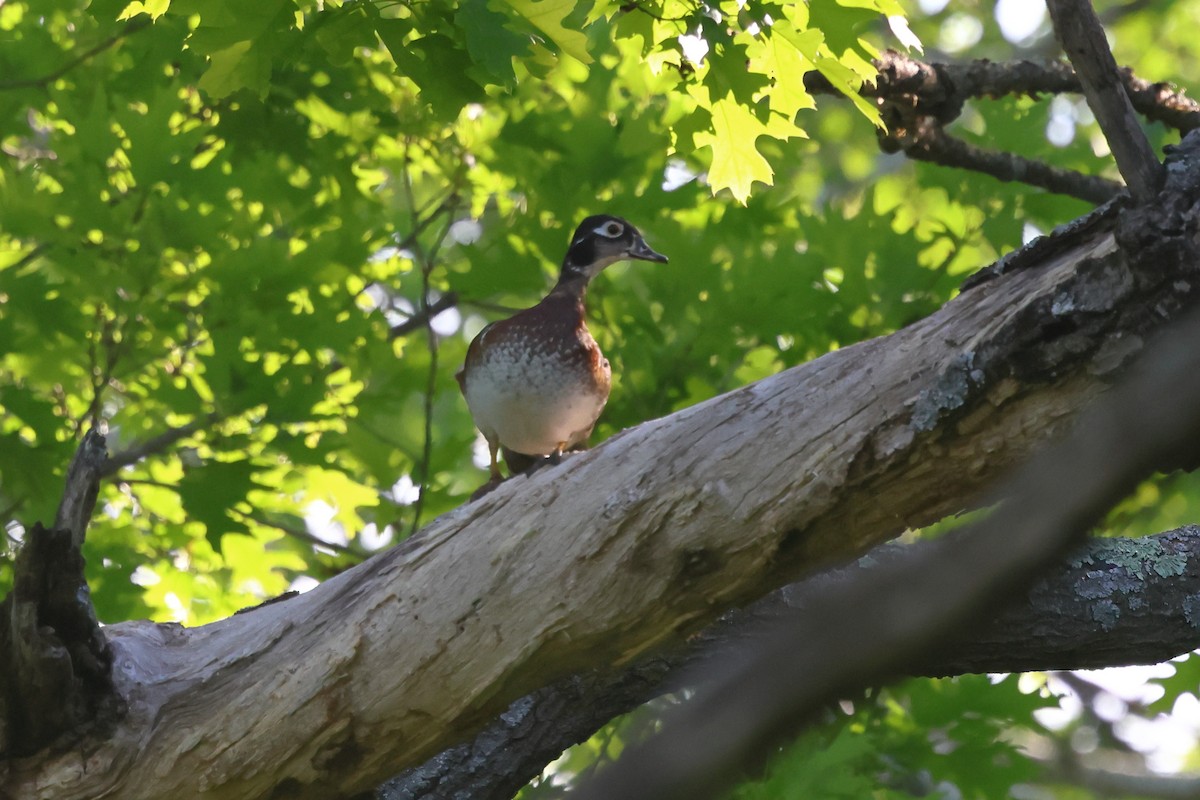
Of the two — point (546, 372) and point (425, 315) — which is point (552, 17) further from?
point (425, 315)

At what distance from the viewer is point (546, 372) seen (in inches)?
173

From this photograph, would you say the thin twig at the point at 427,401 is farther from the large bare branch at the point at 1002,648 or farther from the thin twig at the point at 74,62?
the thin twig at the point at 74,62

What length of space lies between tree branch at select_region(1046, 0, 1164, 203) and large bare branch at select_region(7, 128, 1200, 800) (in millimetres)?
73

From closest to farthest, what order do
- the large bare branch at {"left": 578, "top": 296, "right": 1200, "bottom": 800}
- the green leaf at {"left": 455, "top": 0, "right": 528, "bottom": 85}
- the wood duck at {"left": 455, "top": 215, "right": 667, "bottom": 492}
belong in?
the large bare branch at {"left": 578, "top": 296, "right": 1200, "bottom": 800} → the green leaf at {"left": 455, "top": 0, "right": 528, "bottom": 85} → the wood duck at {"left": 455, "top": 215, "right": 667, "bottom": 492}

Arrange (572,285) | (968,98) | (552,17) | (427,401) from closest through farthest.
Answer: (552,17) → (968,98) → (572,285) → (427,401)

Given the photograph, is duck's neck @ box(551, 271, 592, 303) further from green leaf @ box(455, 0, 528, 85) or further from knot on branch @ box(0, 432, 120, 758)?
knot on branch @ box(0, 432, 120, 758)

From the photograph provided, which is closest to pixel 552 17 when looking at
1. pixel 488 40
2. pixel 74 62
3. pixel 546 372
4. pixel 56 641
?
pixel 488 40

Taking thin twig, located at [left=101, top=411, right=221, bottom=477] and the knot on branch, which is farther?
thin twig, located at [left=101, top=411, right=221, bottom=477]

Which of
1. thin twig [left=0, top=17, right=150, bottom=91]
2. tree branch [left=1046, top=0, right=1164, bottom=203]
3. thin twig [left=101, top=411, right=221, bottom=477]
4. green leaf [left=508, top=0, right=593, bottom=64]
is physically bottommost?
tree branch [left=1046, top=0, right=1164, bottom=203]

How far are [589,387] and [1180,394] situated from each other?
3841mm

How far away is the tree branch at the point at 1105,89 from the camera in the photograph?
2.11 m

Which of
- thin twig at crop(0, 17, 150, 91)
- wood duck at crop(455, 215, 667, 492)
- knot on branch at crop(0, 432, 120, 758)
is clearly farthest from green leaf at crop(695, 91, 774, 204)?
thin twig at crop(0, 17, 150, 91)

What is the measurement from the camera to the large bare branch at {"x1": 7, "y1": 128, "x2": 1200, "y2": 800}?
2.32 meters

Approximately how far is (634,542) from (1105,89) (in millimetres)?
1339
